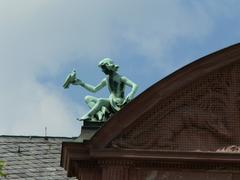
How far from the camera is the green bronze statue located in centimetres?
2238

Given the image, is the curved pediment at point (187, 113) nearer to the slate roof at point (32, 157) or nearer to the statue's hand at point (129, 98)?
the statue's hand at point (129, 98)

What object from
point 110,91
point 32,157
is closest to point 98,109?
point 110,91

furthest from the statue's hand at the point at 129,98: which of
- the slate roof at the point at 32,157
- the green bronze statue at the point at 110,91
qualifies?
the slate roof at the point at 32,157

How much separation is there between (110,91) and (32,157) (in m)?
6.26

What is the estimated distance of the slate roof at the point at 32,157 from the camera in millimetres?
26781

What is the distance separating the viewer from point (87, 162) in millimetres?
21766

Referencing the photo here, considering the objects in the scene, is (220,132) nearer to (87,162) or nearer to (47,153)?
(87,162)

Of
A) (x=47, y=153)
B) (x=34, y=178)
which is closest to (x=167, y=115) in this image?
(x=34, y=178)

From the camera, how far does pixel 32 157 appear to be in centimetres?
2842

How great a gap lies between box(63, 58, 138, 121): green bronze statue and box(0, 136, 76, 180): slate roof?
422 centimetres

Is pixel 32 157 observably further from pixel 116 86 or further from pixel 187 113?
pixel 187 113

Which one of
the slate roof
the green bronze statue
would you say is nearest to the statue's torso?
the green bronze statue

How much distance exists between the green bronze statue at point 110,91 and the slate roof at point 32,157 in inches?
166

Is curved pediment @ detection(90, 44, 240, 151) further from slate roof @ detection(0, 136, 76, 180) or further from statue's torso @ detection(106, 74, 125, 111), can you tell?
slate roof @ detection(0, 136, 76, 180)
